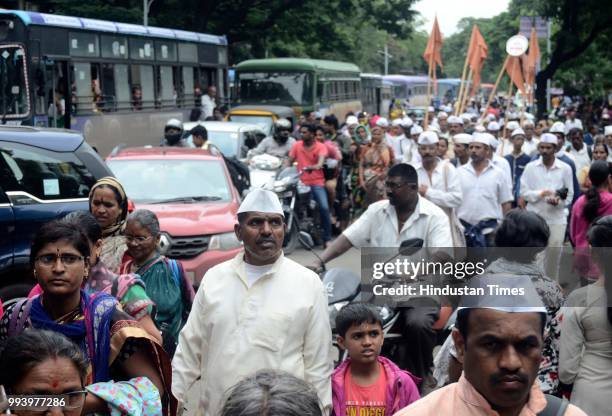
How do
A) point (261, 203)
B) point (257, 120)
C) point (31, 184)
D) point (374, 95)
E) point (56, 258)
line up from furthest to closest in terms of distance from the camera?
point (374, 95)
point (257, 120)
point (31, 184)
point (261, 203)
point (56, 258)

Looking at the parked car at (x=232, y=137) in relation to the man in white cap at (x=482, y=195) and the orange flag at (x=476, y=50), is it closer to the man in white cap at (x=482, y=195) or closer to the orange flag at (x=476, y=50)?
the orange flag at (x=476, y=50)

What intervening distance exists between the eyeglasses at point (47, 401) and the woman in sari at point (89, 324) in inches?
24.4

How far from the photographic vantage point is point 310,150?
50.6 feet

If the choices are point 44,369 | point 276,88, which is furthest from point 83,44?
point 44,369

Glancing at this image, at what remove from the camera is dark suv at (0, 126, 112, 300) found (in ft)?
26.8

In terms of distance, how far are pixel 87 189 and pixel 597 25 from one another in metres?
26.1

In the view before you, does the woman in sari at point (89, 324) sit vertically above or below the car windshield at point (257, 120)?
above

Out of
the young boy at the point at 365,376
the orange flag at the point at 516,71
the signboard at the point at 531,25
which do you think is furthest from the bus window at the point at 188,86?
the young boy at the point at 365,376

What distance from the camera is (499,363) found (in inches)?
114

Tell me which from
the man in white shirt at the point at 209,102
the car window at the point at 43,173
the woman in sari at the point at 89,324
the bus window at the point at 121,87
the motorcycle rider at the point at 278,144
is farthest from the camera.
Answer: the man in white shirt at the point at 209,102

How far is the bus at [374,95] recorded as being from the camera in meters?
47.3

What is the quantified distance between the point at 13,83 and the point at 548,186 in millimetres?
10025

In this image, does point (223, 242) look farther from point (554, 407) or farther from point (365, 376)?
point (554, 407)

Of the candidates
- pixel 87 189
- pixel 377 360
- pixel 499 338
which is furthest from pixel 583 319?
pixel 87 189
